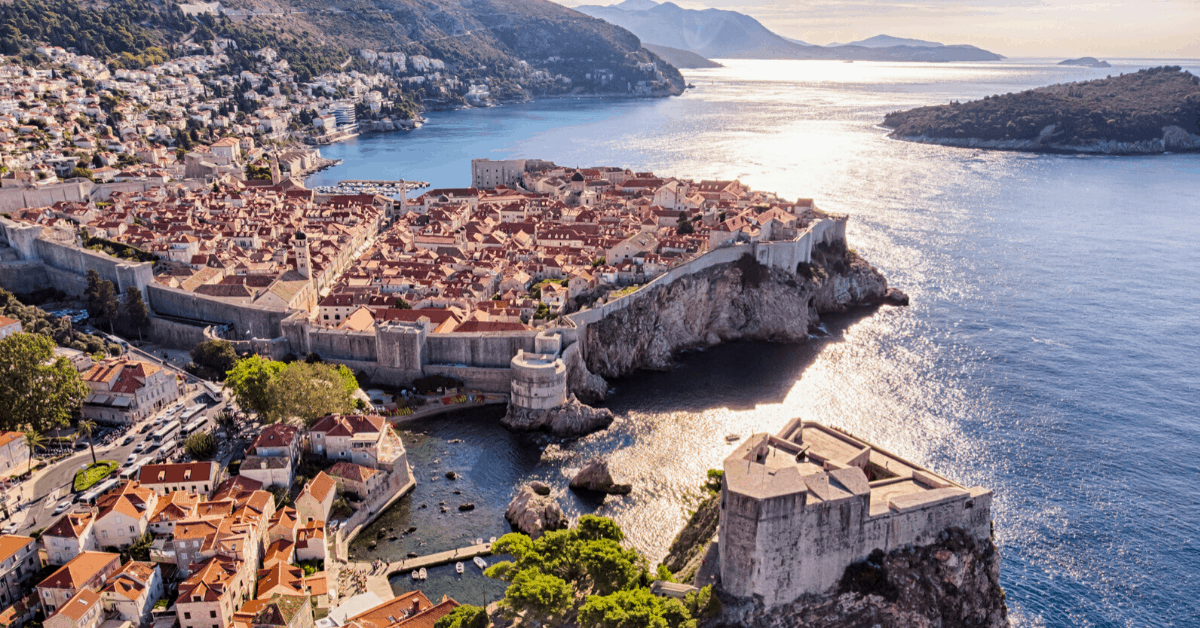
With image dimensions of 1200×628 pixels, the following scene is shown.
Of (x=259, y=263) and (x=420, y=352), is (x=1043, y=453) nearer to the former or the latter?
(x=420, y=352)

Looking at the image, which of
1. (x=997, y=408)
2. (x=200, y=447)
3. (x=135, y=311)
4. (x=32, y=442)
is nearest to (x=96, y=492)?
(x=200, y=447)

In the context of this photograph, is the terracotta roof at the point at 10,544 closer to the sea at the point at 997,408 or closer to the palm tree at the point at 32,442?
the palm tree at the point at 32,442

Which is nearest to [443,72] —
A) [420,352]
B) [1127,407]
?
[420,352]

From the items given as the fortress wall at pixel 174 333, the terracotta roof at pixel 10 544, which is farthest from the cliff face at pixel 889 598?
the fortress wall at pixel 174 333

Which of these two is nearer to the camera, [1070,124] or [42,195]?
[42,195]

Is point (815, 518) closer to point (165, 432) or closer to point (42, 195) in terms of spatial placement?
point (165, 432)
